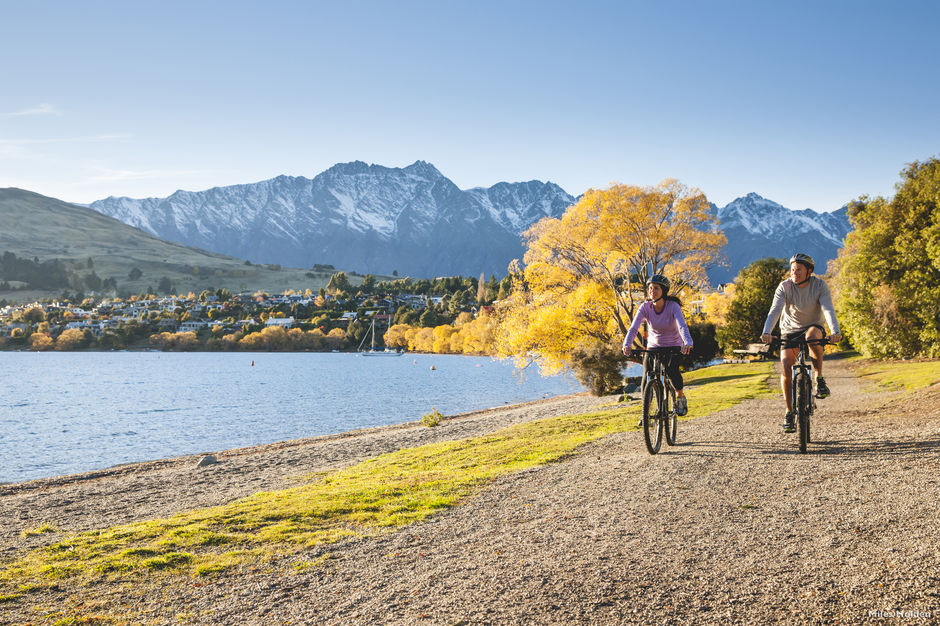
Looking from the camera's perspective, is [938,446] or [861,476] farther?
[938,446]

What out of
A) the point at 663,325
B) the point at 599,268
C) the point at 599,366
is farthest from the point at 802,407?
the point at 599,268

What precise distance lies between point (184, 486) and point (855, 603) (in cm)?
1906

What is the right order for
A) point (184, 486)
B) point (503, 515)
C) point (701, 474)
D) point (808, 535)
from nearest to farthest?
point (808, 535) → point (503, 515) → point (701, 474) → point (184, 486)

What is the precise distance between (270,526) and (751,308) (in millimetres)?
68461

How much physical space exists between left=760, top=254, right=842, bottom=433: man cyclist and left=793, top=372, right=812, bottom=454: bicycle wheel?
0.41 ft

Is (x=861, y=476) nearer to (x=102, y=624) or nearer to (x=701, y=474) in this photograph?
(x=701, y=474)

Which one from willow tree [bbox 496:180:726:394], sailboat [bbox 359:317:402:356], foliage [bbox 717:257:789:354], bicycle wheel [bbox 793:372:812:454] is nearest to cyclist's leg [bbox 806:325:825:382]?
bicycle wheel [bbox 793:372:812:454]

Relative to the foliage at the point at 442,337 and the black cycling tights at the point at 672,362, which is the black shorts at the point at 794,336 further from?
the foliage at the point at 442,337

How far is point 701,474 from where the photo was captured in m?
9.64

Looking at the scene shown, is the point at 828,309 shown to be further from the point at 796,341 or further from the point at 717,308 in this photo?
the point at 717,308

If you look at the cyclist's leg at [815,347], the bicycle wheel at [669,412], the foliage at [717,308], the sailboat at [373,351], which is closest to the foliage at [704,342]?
the foliage at [717,308]

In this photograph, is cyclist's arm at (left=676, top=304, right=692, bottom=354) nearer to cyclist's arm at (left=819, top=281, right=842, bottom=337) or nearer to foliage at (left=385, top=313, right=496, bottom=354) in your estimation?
cyclist's arm at (left=819, top=281, right=842, bottom=337)

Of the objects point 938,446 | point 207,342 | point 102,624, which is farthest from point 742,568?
point 207,342

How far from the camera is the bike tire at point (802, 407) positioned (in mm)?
10109
